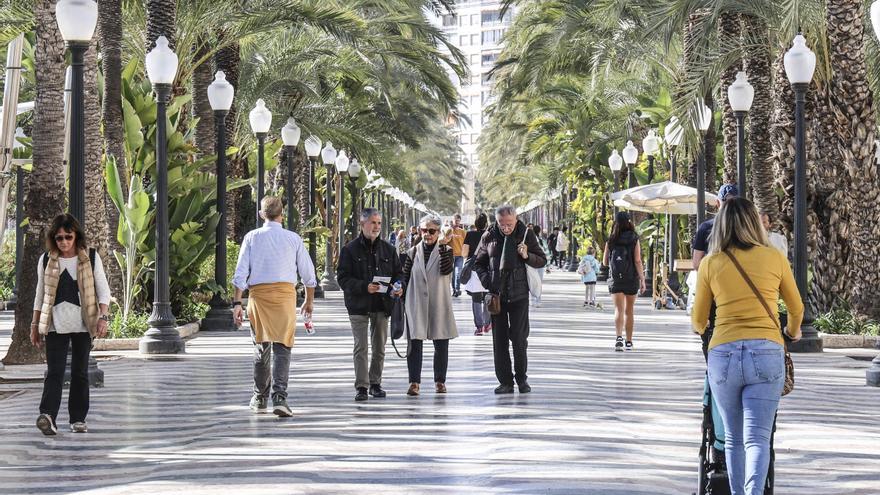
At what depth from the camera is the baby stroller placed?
21.5 ft

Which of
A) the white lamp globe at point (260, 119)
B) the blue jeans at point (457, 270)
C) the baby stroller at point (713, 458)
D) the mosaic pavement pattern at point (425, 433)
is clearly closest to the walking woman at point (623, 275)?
the mosaic pavement pattern at point (425, 433)

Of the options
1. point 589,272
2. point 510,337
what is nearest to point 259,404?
point 510,337

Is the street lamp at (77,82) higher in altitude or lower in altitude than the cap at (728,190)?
higher

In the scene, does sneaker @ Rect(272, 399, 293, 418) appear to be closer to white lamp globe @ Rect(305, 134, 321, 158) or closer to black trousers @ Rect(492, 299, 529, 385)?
black trousers @ Rect(492, 299, 529, 385)

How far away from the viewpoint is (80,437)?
961 centimetres

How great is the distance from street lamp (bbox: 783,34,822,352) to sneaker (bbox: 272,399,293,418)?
7704mm

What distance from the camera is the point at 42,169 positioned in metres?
14.9

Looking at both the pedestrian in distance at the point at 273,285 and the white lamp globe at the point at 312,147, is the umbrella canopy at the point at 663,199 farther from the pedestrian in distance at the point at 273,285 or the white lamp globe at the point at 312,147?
the pedestrian in distance at the point at 273,285

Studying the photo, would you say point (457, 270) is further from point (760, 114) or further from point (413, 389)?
point (413, 389)

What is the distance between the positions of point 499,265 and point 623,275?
4941 mm

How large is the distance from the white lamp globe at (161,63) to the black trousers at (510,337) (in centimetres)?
665

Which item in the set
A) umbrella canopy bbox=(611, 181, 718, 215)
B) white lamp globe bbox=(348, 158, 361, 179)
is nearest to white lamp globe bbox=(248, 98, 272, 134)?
umbrella canopy bbox=(611, 181, 718, 215)

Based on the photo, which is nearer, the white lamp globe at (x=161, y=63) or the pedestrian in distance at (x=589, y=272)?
the white lamp globe at (x=161, y=63)

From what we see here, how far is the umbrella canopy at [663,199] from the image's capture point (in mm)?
25656
